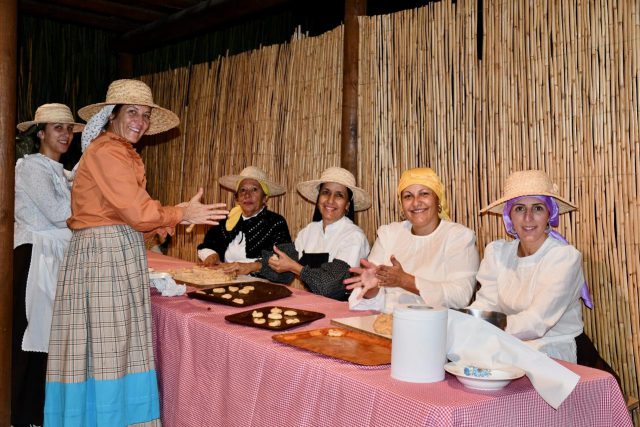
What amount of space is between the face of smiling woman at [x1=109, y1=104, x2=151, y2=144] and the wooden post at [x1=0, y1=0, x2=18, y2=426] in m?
0.50

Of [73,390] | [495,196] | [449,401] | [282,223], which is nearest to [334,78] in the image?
[282,223]

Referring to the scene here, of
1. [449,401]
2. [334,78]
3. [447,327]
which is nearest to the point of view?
[449,401]

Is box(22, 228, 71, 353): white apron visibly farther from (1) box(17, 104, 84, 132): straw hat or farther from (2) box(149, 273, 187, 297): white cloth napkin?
(1) box(17, 104, 84, 132): straw hat

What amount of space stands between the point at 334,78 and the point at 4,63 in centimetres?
228

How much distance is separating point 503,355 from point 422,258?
1.51 m

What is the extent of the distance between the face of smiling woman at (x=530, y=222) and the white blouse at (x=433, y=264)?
0.41 m

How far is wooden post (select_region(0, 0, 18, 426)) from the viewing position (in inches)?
117

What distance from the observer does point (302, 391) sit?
1985mm

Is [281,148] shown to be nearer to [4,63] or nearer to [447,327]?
[4,63]

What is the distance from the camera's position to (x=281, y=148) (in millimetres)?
4957

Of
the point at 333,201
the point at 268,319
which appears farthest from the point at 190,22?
the point at 268,319

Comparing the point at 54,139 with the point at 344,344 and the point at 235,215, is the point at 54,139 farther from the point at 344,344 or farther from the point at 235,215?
the point at 344,344

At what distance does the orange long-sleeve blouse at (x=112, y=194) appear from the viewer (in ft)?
8.90

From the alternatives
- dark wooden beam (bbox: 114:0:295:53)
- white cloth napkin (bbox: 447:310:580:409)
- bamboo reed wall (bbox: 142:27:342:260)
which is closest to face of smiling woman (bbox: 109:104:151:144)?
bamboo reed wall (bbox: 142:27:342:260)
